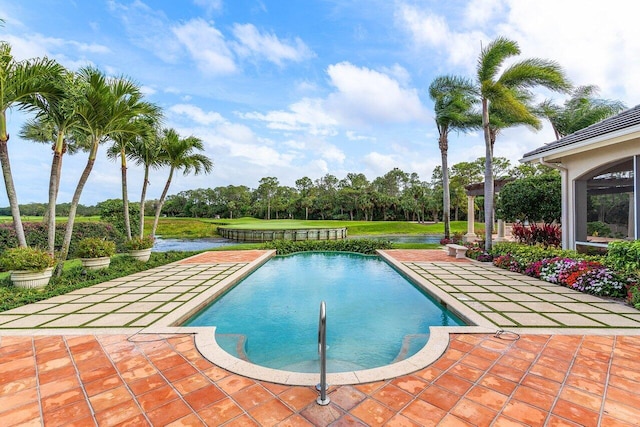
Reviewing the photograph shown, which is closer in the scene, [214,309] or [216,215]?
[214,309]

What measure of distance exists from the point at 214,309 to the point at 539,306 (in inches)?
212

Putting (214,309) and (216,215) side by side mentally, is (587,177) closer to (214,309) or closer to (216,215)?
(214,309)

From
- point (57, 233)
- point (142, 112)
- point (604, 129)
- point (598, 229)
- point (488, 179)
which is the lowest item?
point (57, 233)

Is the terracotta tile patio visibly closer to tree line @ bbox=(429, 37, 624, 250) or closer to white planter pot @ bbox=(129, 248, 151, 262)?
white planter pot @ bbox=(129, 248, 151, 262)

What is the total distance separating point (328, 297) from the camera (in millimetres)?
6051

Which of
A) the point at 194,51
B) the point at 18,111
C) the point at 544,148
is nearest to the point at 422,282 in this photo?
the point at 544,148

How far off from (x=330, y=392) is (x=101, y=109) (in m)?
7.68

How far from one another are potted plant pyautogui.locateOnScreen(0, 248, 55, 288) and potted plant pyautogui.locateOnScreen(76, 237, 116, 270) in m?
1.47

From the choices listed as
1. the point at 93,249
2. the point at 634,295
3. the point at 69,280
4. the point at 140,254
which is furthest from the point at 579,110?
the point at 69,280

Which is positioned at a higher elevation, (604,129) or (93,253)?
(604,129)

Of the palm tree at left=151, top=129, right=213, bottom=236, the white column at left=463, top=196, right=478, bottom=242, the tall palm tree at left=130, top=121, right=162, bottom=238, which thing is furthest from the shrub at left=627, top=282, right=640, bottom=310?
the palm tree at left=151, top=129, right=213, bottom=236

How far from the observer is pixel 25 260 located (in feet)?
17.7

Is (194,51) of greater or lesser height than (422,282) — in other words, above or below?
above

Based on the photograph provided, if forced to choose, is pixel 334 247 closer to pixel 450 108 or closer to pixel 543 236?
pixel 543 236
